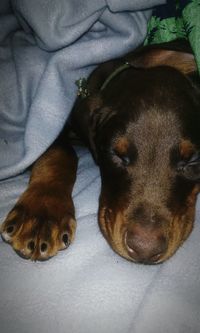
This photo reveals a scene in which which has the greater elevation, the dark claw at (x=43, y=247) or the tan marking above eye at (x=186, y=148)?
the tan marking above eye at (x=186, y=148)

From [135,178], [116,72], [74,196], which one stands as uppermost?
[116,72]

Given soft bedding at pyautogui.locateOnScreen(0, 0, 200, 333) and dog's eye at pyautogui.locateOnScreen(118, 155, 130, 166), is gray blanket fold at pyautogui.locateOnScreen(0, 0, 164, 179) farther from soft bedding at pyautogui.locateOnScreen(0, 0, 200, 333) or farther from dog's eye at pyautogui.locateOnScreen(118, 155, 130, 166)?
dog's eye at pyautogui.locateOnScreen(118, 155, 130, 166)

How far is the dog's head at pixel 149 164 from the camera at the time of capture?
144 cm

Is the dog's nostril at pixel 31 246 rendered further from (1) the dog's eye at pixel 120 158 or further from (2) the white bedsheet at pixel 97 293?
(1) the dog's eye at pixel 120 158

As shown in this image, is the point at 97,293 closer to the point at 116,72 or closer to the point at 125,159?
the point at 125,159

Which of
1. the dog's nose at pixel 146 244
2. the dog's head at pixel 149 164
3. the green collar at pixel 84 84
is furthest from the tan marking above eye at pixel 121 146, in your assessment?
the green collar at pixel 84 84

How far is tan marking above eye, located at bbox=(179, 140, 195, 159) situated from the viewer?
1.57 metres

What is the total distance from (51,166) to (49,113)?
229mm

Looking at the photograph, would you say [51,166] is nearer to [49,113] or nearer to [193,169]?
[49,113]

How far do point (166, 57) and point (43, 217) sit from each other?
1001 mm

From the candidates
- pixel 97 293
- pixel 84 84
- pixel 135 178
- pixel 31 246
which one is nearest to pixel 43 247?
pixel 31 246

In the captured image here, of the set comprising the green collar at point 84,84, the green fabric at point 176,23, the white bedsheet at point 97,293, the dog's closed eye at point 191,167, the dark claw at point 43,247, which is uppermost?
the green fabric at point 176,23

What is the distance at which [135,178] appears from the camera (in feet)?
5.19

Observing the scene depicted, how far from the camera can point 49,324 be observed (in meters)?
1.23
